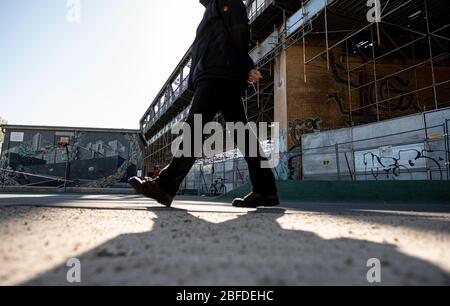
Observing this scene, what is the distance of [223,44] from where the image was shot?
2322mm

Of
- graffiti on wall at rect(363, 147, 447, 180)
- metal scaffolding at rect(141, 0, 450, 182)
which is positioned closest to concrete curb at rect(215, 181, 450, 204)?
graffiti on wall at rect(363, 147, 447, 180)

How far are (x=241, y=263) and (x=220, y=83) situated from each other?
1.78 meters

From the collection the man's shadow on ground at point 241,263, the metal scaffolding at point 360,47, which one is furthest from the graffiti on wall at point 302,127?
the man's shadow on ground at point 241,263

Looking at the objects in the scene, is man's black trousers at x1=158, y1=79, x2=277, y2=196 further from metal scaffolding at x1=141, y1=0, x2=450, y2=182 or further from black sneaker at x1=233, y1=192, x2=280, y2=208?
metal scaffolding at x1=141, y1=0, x2=450, y2=182

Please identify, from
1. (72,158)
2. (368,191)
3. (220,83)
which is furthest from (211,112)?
(72,158)

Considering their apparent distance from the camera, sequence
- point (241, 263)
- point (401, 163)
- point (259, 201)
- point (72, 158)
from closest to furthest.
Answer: point (241, 263) < point (259, 201) < point (401, 163) < point (72, 158)

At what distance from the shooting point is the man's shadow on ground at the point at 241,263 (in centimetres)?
56

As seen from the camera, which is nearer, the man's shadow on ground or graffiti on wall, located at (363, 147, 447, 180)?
the man's shadow on ground

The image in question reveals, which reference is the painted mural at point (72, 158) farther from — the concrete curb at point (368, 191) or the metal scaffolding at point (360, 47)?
the concrete curb at point (368, 191)

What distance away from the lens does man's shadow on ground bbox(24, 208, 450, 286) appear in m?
0.56

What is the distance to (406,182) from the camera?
4.79 m

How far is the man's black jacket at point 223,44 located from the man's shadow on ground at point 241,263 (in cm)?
158

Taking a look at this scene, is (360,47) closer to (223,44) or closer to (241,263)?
(223,44)
